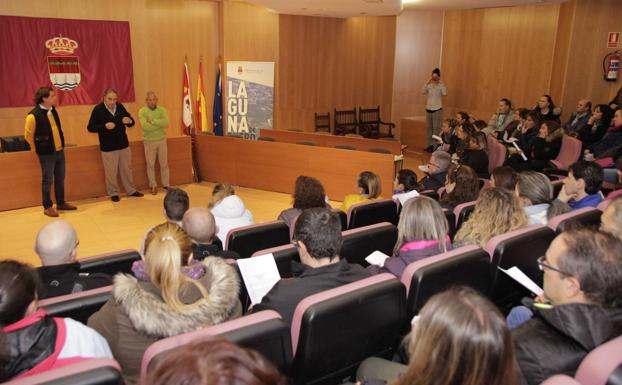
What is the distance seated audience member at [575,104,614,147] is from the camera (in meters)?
7.29

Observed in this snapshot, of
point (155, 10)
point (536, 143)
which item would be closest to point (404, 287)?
point (536, 143)

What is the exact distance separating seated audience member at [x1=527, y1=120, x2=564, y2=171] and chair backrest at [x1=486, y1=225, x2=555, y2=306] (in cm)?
404

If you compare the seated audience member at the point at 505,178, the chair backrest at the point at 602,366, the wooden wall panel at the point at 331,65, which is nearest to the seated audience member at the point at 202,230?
the chair backrest at the point at 602,366

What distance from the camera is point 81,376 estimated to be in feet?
4.70

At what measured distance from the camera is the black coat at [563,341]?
1638mm

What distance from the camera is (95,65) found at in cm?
848

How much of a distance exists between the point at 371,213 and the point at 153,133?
4492mm

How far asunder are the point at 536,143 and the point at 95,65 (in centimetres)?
692

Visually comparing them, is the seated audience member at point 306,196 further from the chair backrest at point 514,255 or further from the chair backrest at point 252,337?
the chair backrest at point 252,337

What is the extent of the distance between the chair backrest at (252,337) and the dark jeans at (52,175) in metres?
5.48

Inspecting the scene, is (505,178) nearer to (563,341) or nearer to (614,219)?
(614,219)

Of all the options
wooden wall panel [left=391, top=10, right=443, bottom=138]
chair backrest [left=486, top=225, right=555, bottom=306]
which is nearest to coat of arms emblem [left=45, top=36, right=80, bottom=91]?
wooden wall panel [left=391, top=10, right=443, bottom=138]

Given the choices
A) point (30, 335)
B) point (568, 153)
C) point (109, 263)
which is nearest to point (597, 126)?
point (568, 153)

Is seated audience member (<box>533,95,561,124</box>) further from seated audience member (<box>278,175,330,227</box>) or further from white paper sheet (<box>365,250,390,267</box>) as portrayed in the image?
white paper sheet (<box>365,250,390,267</box>)
